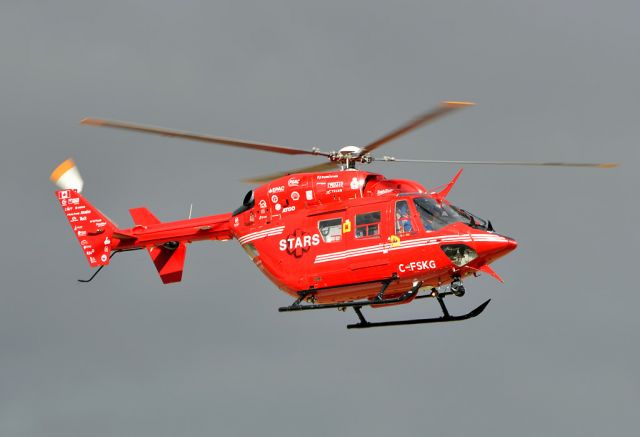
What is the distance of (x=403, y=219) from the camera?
23859 mm

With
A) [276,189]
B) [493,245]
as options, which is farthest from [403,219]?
[276,189]

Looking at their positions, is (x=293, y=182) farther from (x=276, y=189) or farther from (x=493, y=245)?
(x=493, y=245)

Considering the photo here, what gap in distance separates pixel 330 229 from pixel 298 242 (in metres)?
0.82

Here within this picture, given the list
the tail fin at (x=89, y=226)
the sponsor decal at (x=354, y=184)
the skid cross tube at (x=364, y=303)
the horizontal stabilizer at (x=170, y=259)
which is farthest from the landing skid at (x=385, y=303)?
the tail fin at (x=89, y=226)

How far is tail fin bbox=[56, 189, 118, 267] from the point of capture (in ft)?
90.7

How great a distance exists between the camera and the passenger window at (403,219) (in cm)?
2378

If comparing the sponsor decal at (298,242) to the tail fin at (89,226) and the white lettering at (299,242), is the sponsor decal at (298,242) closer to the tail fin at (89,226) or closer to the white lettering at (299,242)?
the white lettering at (299,242)

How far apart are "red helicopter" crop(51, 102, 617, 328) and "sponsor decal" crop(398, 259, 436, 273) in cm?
2

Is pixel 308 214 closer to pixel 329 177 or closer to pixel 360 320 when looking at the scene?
pixel 329 177

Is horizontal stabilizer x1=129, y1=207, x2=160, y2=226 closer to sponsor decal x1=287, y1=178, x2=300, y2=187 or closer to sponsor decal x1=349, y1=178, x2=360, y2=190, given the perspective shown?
sponsor decal x1=287, y1=178, x2=300, y2=187

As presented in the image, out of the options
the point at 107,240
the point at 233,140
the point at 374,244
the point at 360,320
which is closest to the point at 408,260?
the point at 374,244

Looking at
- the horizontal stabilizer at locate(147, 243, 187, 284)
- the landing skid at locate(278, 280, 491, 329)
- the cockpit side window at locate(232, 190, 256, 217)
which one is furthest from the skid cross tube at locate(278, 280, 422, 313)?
the horizontal stabilizer at locate(147, 243, 187, 284)

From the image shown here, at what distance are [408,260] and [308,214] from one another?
2.59 metres

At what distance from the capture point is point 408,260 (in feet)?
77.5
